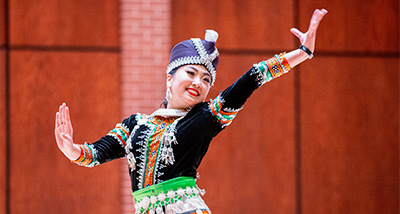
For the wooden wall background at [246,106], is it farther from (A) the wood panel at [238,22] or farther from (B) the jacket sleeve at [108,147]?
(B) the jacket sleeve at [108,147]

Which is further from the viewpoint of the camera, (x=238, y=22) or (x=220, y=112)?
(x=238, y=22)

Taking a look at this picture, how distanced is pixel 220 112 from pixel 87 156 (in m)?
0.52

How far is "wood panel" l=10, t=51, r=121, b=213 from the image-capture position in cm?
373

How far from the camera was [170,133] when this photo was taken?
1.98 m

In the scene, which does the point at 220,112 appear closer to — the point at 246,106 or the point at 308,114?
the point at 246,106

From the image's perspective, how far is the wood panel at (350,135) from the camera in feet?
13.7

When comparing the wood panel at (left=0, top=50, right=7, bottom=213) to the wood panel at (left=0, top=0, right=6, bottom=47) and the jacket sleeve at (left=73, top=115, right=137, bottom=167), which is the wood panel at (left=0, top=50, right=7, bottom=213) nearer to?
the wood panel at (left=0, top=0, right=6, bottom=47)

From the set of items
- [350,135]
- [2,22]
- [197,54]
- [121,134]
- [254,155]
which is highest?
[2,22]

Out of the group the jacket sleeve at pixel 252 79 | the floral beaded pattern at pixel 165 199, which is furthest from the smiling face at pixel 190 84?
the floral beaded pattern at pixel 165 199

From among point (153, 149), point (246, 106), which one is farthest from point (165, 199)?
point (246, 106)

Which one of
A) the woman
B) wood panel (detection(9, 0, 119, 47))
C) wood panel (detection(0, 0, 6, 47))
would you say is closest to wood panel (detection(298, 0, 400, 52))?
wood panel (detection(9, 0, 119, 47))

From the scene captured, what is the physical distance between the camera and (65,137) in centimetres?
198

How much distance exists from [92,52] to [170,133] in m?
2.04

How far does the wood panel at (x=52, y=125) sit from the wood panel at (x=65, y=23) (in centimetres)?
10
